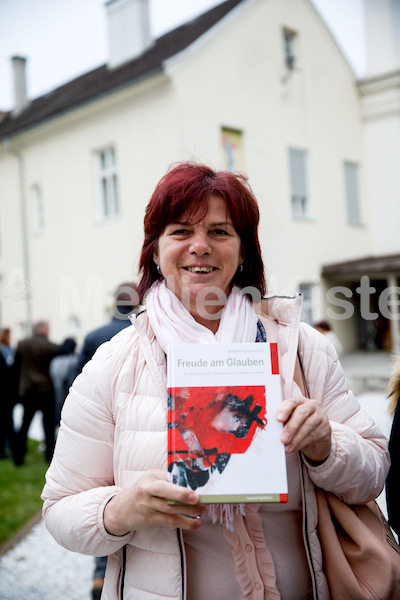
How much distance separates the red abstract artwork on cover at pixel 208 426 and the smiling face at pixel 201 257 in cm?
43

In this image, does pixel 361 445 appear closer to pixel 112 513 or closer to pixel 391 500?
pixel 391 500

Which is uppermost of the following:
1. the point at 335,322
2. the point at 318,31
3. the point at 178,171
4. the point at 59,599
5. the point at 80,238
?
the point at 318,31

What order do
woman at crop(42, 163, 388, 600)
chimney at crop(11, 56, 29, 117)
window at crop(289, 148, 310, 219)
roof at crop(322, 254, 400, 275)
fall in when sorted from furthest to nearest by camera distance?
chimney at crop(11, 56, 29, 117)
roof at crop(322, 254, 400, 275)
window at crop(289, 148, 310, 219)
woman at crop(42, 163, 388, 600)

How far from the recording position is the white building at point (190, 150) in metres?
14.7

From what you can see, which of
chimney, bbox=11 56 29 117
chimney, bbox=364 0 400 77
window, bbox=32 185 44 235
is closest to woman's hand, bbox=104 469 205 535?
window, bbox=32 185 44 235

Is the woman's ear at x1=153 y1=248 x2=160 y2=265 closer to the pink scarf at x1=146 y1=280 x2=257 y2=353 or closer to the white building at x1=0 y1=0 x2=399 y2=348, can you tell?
the pink scarf at x1=146 y1=280 x2=257 y2=353

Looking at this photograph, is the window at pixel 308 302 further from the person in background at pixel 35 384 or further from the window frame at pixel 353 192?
the person in background at pixel 35 384

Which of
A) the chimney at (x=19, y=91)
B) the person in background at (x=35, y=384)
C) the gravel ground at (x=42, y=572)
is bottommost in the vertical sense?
the gravel ground at (x=42, y=572)

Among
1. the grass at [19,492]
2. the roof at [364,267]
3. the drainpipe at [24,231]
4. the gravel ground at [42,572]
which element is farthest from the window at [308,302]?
the gravel ground at [42,572]

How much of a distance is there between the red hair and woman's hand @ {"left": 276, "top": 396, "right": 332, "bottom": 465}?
1.93 feet

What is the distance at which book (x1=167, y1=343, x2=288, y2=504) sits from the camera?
146 centimetres

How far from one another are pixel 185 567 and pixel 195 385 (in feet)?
1.81

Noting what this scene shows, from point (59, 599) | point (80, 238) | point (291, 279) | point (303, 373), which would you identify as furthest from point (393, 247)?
point (303, 373)

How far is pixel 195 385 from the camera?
1.53 metres
